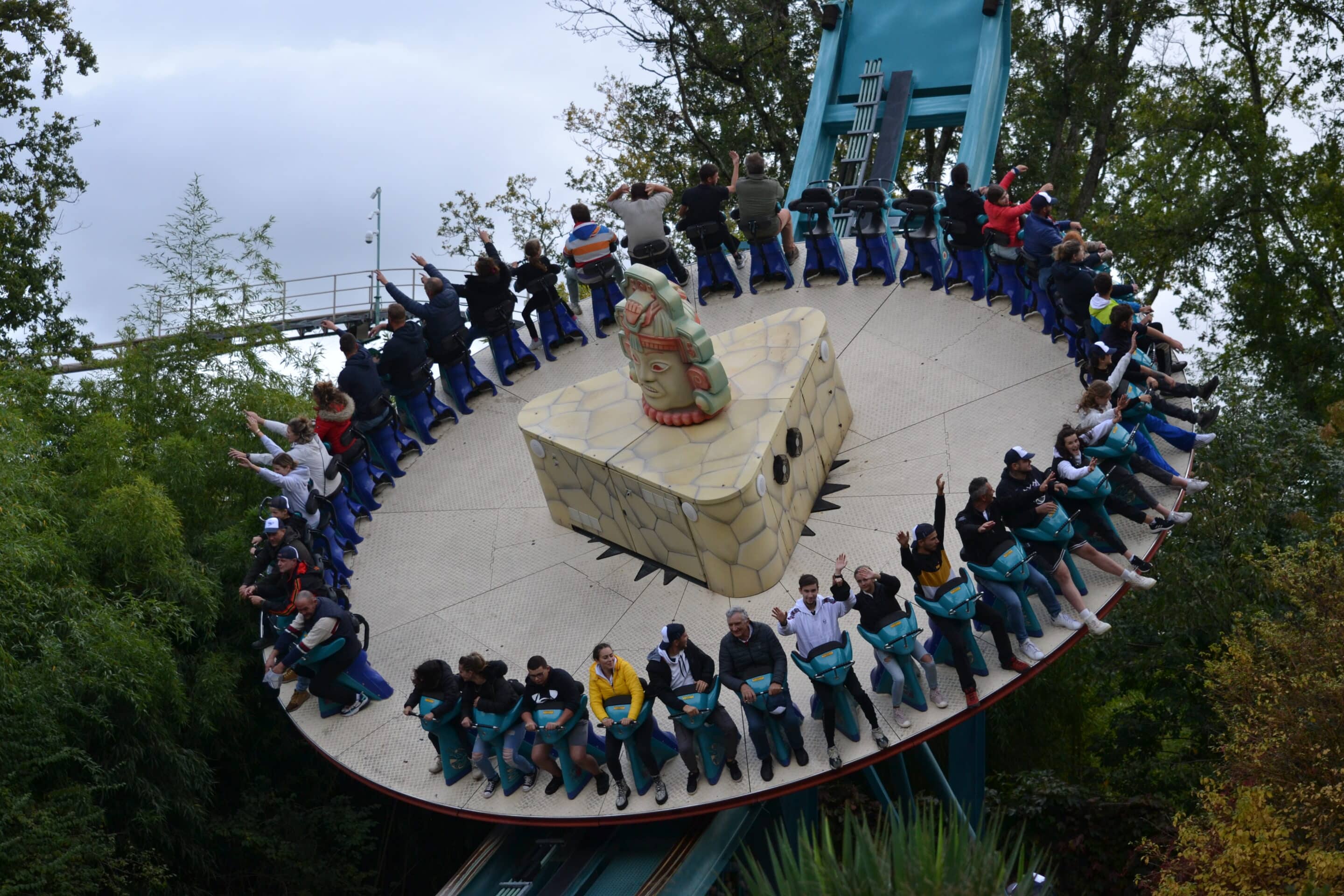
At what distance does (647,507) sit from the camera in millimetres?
11594

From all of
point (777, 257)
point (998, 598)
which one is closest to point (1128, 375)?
point (998, 598)

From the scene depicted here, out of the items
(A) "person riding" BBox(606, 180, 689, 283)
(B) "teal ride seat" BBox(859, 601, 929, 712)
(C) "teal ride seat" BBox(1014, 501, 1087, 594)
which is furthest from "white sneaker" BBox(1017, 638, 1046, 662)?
(A) "person riding" BBox(606, 180, 689, 283)

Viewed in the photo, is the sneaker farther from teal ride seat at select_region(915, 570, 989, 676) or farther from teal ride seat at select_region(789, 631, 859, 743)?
teal ride seat at select_region(915, 570, 989, 676)

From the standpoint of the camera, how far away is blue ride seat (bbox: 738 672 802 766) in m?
9.08

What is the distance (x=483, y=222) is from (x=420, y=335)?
13.6 metres

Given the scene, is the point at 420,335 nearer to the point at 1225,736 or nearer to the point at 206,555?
the point at 206,555

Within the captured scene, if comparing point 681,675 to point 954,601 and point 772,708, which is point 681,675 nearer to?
point 772,708

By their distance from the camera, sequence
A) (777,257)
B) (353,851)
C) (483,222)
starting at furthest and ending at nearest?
1. (483,222)
2. (777,257)
3. (353,851)

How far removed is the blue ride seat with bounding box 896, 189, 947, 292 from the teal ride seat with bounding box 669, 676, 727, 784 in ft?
22.8

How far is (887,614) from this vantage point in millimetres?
9188

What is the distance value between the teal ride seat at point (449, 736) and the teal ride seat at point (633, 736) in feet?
3.92

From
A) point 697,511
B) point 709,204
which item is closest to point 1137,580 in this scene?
point 697,511

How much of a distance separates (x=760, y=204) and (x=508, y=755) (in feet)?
24.1

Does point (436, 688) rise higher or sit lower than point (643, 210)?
lower
